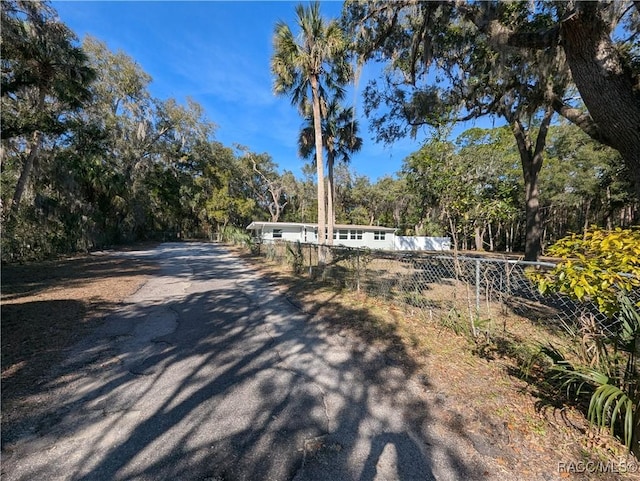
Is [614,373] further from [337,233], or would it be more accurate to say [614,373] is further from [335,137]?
[337,233]

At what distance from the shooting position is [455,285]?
4.31 meters

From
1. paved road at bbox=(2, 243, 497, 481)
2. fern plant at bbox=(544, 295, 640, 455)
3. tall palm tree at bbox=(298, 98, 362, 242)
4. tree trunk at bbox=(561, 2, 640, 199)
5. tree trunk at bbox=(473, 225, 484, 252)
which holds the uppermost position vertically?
tall palm tree at bbox=(298, 98, 362, 242)

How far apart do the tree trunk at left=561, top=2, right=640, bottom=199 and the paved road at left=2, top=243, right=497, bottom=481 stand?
13.5 ft

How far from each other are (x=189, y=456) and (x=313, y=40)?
12394 mm

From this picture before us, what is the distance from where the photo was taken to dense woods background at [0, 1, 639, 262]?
717 centimetres

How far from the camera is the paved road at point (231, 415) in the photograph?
189cm

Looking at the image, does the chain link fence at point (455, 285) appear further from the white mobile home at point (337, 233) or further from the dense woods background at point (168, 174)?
the white mobile home at point (337, 233)

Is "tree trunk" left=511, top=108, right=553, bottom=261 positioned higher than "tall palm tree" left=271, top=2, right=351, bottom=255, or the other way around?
"tall palm tree" left=271, top=2, right=351, bottom=255

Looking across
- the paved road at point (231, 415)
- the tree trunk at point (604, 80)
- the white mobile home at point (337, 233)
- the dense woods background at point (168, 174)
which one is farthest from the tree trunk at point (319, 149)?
the white mobile home at point (337, 233)

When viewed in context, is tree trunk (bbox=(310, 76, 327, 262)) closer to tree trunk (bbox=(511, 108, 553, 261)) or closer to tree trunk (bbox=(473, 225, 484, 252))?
tree trunk (bbox=(473, 225, 484, 252))

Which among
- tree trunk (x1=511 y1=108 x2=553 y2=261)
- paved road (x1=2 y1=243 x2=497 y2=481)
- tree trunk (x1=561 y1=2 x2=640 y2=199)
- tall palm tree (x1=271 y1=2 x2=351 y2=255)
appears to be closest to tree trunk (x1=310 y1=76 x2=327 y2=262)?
tall palm tree (x1=271 y1=2 x2=351 y2=255)

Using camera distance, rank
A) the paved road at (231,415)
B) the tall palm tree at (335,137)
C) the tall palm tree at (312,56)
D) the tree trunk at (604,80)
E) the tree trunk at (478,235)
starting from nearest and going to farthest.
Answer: the paved road at (231,415) → the tree trunk at (604,80) → the tree trunk at (478,235) → the tall palm tree at (312,56) → the tall palm tree at (335,137)

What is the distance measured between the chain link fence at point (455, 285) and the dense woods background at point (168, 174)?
33.9 inches

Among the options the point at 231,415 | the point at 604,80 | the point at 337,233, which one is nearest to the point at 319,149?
the point at 604,80
